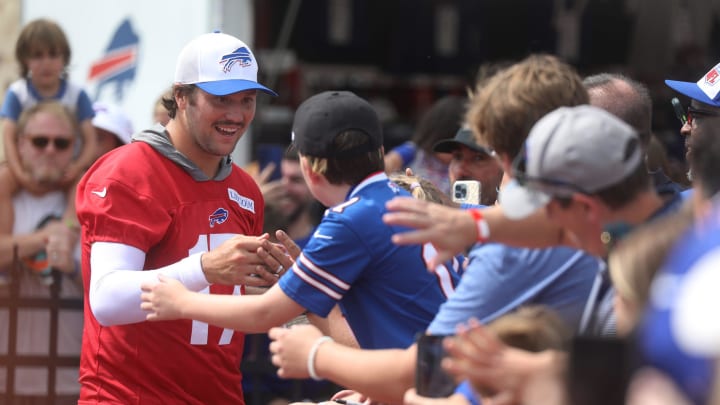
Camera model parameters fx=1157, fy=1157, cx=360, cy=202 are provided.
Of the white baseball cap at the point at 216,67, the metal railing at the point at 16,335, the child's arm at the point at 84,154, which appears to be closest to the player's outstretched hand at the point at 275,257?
the white baseball cap at the point at 216,67

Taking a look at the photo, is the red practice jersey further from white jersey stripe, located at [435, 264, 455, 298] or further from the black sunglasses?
the black sunglasses

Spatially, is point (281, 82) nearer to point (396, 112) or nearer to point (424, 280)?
point (396, 112)

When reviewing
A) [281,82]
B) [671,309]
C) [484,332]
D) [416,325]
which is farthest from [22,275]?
[281,82]

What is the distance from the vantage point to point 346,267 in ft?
10.4

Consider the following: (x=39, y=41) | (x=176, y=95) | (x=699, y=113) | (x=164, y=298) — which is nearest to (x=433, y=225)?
(x=164, y=298)

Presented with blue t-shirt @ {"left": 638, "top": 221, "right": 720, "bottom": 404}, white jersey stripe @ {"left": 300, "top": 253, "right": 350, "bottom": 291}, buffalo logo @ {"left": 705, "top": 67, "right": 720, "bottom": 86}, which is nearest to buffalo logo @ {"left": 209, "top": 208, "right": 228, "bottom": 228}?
white jersey stripe @ {"left": 300, "top": 253, "right": 350, "bottom": 291}

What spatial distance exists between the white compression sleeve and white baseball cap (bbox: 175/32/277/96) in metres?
0.68

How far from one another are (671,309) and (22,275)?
15.7ft

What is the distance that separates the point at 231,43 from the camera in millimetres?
4281

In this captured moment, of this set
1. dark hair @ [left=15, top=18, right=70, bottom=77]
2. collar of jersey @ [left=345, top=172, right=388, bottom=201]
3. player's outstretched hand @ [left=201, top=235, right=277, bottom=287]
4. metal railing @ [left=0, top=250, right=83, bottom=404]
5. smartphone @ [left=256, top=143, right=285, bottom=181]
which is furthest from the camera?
smartphone @ [left=256, top=143, right=285, bottom=181]

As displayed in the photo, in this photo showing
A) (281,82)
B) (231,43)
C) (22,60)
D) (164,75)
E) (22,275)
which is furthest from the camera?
(281,82)

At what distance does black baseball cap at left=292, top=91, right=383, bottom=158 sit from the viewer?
10.9 feet

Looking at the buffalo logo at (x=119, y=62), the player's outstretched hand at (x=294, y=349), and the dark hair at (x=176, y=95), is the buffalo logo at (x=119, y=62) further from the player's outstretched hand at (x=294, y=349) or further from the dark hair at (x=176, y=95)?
the player's outstretched hand at (x=294, y=349)

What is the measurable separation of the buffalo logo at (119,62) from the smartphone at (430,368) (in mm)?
5417
